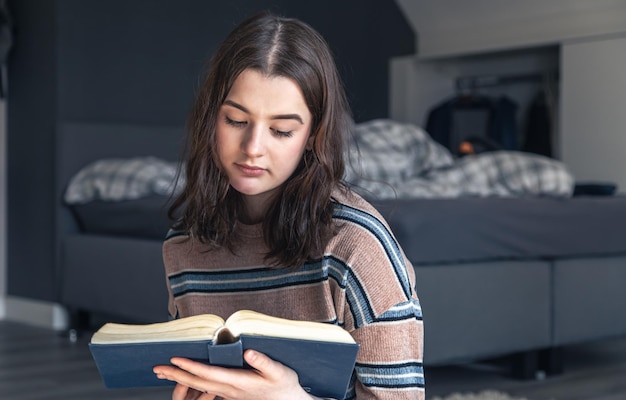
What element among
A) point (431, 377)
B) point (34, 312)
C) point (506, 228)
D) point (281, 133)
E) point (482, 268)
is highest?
point (281, 133)

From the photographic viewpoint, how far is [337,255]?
1.10 m

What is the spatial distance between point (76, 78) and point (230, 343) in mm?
3463

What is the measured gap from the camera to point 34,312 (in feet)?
13.9

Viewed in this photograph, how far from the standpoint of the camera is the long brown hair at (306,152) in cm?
109

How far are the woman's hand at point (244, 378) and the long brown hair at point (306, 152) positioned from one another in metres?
0.17

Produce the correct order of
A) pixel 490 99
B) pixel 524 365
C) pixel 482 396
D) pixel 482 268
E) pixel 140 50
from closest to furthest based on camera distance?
pixel 482 396 < pixel 482 268 < pixel 524 365 < pixel 140 50 < pixel 490 99

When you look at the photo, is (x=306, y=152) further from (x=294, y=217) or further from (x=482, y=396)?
(x=482, y=396)

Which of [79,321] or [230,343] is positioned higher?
[230,343]

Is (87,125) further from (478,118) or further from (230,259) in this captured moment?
(230,259)

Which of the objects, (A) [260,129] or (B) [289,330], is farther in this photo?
(A) [260,129]

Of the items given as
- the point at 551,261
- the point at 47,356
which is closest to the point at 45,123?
the point at 47,356

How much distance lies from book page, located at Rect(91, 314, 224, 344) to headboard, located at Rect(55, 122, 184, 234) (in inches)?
119

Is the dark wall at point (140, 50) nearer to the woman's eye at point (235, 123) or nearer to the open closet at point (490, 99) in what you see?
the open closet at point (490, 99)

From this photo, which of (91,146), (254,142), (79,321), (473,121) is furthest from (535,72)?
(254,142)
